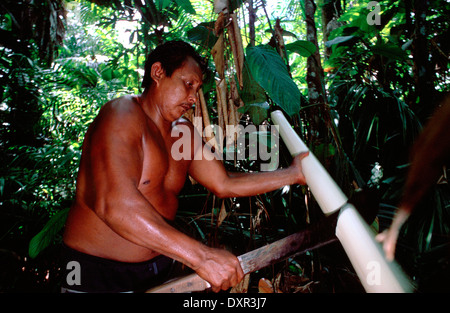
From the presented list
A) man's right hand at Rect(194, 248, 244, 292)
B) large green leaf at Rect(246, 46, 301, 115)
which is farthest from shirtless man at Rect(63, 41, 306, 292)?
large green leaf at Rect(246, 46, 301, 115)

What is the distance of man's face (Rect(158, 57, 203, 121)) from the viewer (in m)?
1.35

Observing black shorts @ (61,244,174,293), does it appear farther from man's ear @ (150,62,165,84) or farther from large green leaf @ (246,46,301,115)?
large green leaf @ (246,46,301,115)

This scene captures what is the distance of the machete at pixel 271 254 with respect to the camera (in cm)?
98

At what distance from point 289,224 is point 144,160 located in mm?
1276

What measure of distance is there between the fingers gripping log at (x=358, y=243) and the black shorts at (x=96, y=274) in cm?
95

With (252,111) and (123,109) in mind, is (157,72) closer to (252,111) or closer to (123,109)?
(123,109)

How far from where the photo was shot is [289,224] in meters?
2.03

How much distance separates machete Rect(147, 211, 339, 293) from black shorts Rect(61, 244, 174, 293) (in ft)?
1.09

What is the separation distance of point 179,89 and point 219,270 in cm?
88

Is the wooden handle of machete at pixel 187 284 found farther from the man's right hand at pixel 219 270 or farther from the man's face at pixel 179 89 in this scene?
the man's face at pixel 179 89

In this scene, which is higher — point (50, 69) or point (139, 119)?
point (50, 69)

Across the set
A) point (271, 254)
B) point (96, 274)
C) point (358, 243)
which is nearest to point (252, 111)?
point (271, 254)
